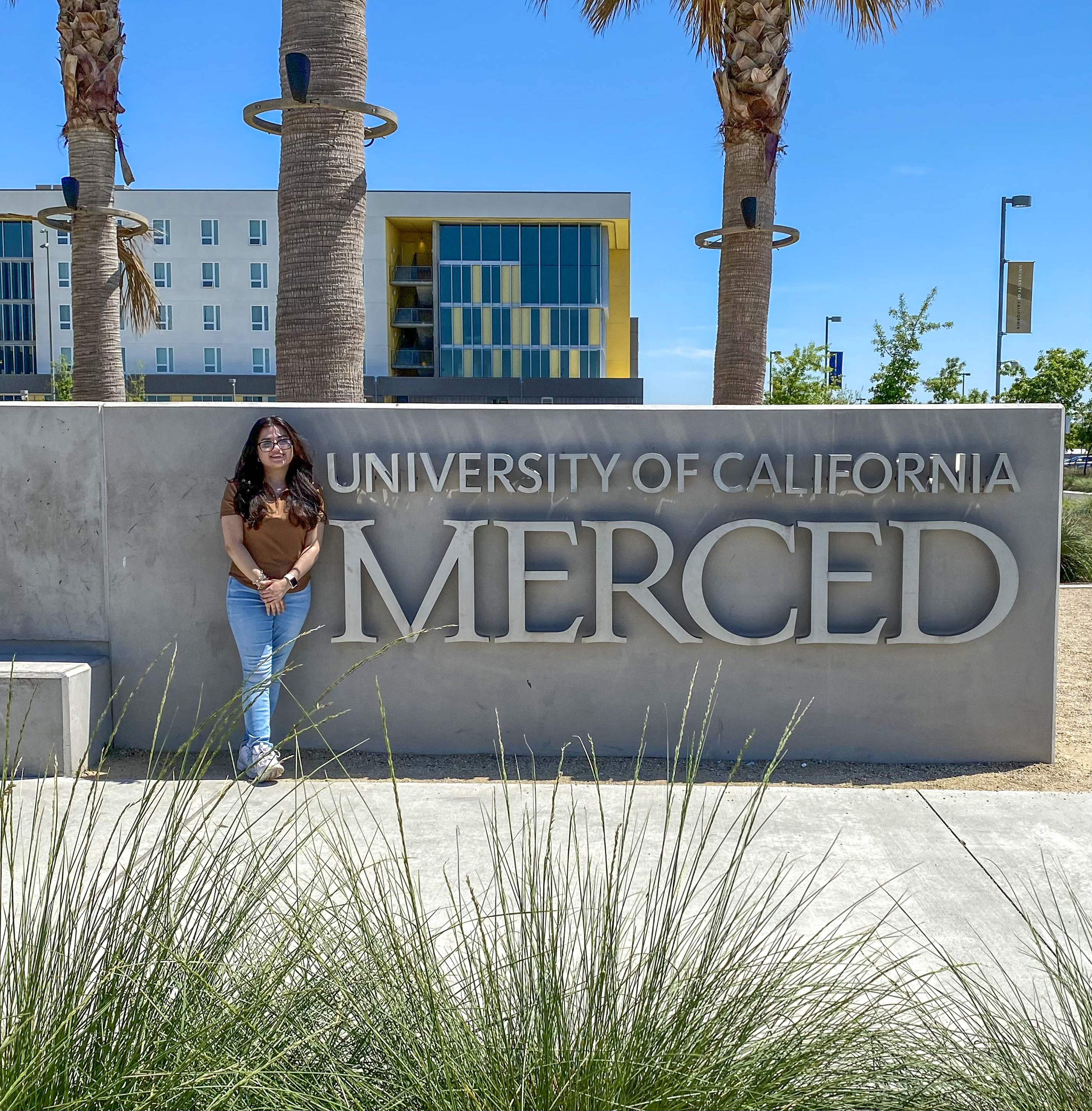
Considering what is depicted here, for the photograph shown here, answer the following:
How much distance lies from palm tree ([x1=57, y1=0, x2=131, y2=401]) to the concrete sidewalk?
8620 mm

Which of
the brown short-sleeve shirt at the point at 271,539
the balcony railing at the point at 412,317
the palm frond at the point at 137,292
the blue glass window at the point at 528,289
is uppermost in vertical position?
the blue glass window at the point at 528,289

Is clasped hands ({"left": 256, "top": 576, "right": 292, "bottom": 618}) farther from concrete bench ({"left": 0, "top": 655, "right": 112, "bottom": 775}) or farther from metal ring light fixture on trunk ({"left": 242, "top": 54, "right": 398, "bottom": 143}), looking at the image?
metal ring light fixture on trunk ({"left": 242, "top": 54, "right": 398, "bottom": 143})

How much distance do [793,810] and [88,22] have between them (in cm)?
1310

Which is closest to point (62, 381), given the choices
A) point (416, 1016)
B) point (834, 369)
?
point (834, 369)

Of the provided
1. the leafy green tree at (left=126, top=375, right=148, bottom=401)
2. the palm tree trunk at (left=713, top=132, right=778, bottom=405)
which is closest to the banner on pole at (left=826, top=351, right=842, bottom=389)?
the palm tree trunk at (left=713, top=132, right=778, bottom=405)

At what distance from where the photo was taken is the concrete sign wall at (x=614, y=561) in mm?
6379

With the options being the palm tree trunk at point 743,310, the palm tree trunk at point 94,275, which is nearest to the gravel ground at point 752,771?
the palm tree trunk at point 743,310

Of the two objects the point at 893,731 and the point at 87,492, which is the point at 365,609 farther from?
the point at 893,731

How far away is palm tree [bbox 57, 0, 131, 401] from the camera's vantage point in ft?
43.4

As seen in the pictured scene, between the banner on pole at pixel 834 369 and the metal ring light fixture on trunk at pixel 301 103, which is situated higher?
the banner on pole at pixel 834 369

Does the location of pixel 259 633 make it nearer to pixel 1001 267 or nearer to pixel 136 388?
pixel 1001 267

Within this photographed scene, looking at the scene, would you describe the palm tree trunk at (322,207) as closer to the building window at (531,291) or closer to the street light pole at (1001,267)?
the street light pole at (1001,267)

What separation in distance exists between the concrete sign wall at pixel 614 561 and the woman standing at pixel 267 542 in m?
0.31

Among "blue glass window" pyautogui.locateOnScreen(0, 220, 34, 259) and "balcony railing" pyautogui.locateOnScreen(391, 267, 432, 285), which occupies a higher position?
"blue glass window" pyautogui.locateOnScreen(0, 220, 34, 259)
